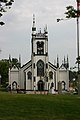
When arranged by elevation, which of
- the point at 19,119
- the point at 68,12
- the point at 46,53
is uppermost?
the point at 46,53

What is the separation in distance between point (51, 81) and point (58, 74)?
2.87m

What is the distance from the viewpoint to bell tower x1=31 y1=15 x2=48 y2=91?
330ft

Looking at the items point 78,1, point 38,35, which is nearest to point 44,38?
point 38,35

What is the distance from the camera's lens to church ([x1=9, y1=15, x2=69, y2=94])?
101 meters

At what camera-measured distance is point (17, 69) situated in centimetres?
10481

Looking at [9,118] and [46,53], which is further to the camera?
[46,53]

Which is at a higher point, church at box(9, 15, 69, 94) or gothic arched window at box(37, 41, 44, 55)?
gothic arched window at box(37, 41, 44, 55)

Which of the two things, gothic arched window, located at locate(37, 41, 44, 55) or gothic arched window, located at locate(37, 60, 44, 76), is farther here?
gothic arched window, located at locate(37, 60, 44, 76)

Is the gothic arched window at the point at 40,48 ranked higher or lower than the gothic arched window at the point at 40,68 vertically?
higher

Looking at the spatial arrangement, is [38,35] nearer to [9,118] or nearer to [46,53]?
[46,53]

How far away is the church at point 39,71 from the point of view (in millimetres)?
100812

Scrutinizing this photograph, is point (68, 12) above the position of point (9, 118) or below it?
above

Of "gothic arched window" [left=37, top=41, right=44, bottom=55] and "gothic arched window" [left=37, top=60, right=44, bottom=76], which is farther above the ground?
"gothic arched window" [left=37, top=41, right=44, bottom=55]

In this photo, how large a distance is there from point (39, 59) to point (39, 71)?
332 cm
